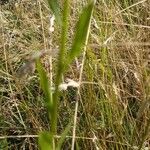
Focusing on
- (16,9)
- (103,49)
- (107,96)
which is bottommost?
(107,96)

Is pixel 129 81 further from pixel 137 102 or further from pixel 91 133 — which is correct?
pixel 91 133

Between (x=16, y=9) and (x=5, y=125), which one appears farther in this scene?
(x=16, y=9)

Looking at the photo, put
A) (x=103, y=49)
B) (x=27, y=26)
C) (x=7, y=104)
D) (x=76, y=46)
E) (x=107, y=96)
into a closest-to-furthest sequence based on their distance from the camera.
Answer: (x=76, y=46) < (x=107, y=96) < (x=103, y=49) < (x=7, y=104) < (x=27, y=26)

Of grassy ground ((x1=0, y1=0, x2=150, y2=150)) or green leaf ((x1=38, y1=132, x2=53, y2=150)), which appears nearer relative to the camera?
green leaf ((x1=38, y1=132, x2=53, y2=150))

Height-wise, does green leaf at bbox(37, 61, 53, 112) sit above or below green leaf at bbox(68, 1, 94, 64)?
below

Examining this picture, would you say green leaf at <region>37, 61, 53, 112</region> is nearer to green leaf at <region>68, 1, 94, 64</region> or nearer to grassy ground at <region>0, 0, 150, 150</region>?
green leaf at <region>68, 1, 94, 64</region>

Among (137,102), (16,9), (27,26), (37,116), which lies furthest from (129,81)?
(16,9)

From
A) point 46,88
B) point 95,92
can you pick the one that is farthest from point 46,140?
point 95,92

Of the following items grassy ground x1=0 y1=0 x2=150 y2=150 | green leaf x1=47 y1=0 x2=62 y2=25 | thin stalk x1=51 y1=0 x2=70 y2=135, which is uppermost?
green leaf x1=47 y1=0 x2=62 y2=25

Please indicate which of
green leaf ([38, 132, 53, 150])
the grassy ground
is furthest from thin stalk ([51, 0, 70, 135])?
the grassy ground
